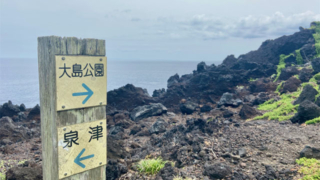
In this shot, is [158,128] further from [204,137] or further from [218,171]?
[218,171]

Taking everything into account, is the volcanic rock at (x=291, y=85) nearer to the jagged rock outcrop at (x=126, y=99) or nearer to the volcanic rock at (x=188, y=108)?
the volcanic rock at (x=188, y=108)

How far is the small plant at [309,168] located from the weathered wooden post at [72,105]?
4.58m

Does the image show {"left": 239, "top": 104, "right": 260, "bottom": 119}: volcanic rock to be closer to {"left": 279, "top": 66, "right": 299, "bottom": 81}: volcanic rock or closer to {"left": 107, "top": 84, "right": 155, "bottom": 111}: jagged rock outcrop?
{"left": 107, "top": 84, "right": 155, "bottom": 111}: jagged rock outcrop

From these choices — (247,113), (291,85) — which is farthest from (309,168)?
(291,85)

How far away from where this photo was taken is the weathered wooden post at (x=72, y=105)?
2906 millimetres

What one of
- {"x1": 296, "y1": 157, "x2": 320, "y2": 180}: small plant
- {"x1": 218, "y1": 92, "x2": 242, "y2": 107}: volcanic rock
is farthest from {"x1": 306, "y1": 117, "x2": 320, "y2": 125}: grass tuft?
{"x1": 218, "y1": 92, "x2": 242, "y2": 107}: volcanic rock

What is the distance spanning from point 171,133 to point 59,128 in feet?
26.1

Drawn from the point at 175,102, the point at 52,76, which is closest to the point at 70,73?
the point at 52,76

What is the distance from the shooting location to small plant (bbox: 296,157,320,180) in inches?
207

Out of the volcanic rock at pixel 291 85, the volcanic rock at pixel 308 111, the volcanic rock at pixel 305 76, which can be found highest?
the volcanic rock at pixel 305 76

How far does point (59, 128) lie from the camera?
2.99 m

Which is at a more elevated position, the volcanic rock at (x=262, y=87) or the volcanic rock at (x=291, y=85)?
the volcanic rock at (x=291, y=85)

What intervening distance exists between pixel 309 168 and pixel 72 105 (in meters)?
5.54

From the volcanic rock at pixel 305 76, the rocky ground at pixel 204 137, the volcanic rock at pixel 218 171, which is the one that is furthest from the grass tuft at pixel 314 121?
the volcanic rock at pixel 305 76
